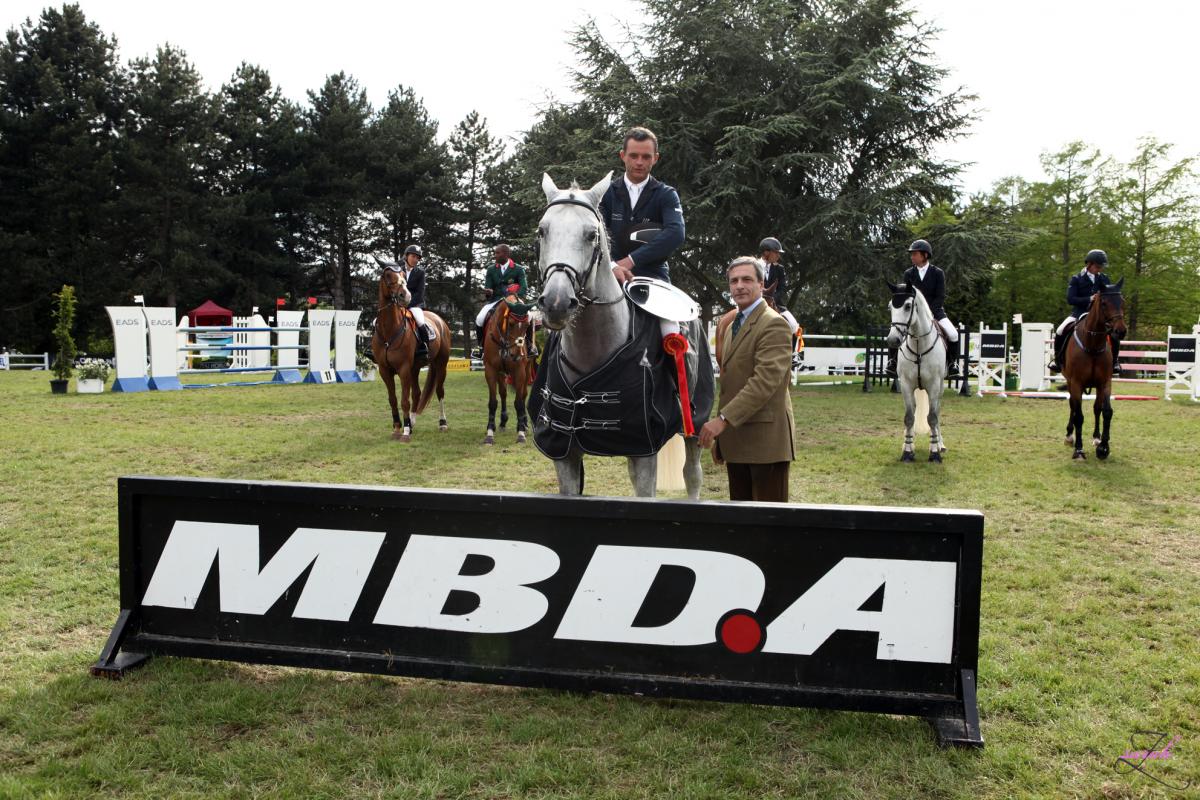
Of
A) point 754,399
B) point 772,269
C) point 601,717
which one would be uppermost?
point 772,269

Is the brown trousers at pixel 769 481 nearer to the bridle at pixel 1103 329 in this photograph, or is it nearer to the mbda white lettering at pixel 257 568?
the mbda white lettering at pixel 257 568

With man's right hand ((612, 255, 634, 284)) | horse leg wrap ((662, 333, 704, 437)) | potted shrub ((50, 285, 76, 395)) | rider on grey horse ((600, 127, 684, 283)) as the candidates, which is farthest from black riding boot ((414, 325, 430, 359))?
potted shrub ((50, 285, 76, 395))

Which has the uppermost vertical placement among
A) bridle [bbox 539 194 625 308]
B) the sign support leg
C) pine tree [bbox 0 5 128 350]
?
pine tree [bbox 0 5 128 350]

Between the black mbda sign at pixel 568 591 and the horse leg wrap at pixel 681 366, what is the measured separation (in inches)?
46.2

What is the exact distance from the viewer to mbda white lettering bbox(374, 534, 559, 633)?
10.8 ft

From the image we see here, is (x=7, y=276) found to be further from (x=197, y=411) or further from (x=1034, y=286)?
(x=1034, y=286)

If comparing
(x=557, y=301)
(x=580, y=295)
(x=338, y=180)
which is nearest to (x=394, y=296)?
(x=580, y=295)

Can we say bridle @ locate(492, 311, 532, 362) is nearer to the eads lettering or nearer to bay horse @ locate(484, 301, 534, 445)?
bay horse @ locate(484, 301, 534, 445)

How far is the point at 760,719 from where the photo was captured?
10.4ft

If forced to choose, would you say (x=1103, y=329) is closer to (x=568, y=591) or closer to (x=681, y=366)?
(x=681, y=366)

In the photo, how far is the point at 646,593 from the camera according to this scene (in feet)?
10.6

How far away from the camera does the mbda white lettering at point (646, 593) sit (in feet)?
10.3

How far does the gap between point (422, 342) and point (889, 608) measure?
29.6 ft

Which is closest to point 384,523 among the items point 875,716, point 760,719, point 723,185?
point 760,719
